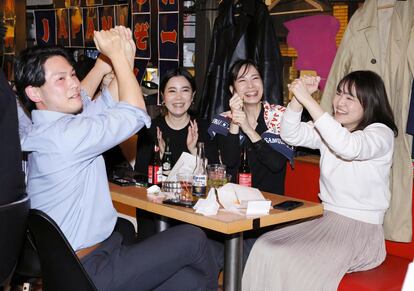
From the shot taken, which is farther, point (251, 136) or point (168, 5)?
point (168, 5)

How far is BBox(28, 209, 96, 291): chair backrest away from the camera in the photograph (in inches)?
85.2

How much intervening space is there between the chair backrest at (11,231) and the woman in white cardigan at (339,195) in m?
1.32

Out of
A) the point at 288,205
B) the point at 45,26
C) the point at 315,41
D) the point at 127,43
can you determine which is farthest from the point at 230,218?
the point at 45,26

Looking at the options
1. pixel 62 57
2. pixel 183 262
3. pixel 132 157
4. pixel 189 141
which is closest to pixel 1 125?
pixel 62 57

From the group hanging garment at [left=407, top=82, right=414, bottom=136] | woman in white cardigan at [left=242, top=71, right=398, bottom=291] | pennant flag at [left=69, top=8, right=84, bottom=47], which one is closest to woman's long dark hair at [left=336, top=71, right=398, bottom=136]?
woman in white cardigan at [left=242, top=71, right=398, bottom=291]

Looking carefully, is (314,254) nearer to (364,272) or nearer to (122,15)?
(364,272)

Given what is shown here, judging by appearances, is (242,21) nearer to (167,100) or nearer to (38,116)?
(167,100)

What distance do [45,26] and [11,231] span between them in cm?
555

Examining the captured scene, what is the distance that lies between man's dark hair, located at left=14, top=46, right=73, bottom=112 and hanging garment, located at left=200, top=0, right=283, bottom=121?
1.77m

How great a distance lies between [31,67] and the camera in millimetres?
2414

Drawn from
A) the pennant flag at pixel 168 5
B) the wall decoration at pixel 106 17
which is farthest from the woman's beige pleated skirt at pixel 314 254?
the wall decoration at pixel 106 17

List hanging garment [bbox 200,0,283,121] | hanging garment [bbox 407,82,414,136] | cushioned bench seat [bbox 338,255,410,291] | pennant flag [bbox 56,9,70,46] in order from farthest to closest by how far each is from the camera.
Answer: pennant flag [bbox 56,9,70,46] < hanging garment [bbox 200,0,283,121] < hanging garment [bbox 407,82,414,136] < cushioned bench seat [bbox 338,255,410,291]

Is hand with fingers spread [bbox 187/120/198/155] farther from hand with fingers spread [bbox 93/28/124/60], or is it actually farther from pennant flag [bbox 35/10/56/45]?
pennant flag [bbox 35/10/56/45]

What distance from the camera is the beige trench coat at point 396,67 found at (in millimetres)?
3230
